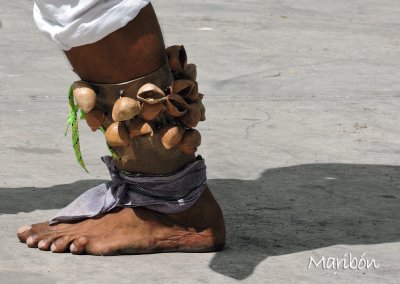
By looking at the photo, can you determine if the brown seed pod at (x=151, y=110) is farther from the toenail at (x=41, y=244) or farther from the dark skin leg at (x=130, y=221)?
the toenail at (x=41, y=244)

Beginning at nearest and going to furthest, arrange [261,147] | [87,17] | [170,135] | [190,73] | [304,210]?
1. [87,17]
2. [170,135]
3. [190,73]
4. [304,210]
5. [261,147]

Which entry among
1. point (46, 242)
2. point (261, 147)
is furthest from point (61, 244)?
point (261, 147)

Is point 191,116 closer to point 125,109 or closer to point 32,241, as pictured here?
point 125,109

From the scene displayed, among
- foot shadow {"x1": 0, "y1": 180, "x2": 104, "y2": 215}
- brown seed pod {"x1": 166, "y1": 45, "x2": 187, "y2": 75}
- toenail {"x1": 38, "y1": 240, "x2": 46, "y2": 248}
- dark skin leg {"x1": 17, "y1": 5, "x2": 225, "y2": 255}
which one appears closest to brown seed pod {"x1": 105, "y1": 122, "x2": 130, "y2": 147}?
dark skin leg {"x1": 17, "y1": 5, "x2": 225, "y2": 255}

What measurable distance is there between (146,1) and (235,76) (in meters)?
2.57

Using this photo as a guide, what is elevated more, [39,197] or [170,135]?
[170,135]

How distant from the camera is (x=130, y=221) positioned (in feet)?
10.6

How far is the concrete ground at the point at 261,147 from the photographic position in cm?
309

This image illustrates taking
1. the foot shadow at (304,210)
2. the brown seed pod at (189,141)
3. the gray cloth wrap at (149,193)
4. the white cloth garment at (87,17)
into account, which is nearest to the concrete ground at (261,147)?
the foot shadow at (304,210)

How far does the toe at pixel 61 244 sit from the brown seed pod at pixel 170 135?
1.21 feet

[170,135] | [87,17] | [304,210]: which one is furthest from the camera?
[304,210]

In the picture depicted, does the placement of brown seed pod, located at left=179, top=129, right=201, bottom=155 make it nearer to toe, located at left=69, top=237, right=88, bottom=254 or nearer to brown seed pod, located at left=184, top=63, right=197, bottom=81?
brown seed pod, located at left=184, top=63, right=197, bottom=81

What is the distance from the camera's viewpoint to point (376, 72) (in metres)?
5.82

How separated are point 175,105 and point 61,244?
0.49 metres
